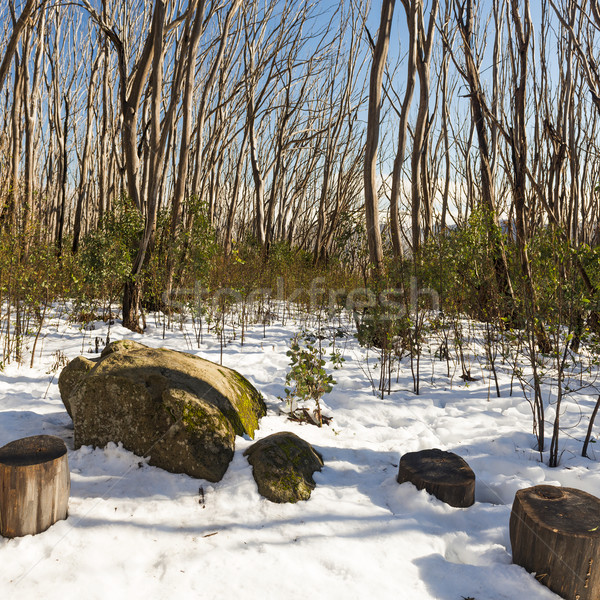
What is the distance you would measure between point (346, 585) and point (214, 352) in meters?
3.36

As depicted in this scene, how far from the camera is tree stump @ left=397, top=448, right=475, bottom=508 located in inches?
80.0

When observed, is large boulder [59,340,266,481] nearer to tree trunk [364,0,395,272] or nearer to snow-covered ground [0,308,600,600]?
snow-covered ground [0,308,600,600]

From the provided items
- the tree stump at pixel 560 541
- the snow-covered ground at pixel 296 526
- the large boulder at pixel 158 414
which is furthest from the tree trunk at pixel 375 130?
the tree stump at pixel 560 541

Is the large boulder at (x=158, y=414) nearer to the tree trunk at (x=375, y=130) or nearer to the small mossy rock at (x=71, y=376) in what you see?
the small mossy rock at (x=71, y=376)

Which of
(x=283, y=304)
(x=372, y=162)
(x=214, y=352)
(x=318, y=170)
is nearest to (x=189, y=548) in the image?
(x=214, y=352)

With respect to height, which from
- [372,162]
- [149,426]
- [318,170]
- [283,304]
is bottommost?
[149,426]

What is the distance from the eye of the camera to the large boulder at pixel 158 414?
6.98 ft

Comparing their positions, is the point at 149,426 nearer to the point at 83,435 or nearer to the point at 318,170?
the point at 83,435

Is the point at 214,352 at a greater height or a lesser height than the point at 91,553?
greater

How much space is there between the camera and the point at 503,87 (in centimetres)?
654

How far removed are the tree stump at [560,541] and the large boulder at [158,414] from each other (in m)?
1.39

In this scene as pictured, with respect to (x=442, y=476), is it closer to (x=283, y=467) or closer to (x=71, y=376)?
(x=283, y=467)

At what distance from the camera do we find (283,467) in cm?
214

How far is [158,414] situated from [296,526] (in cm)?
90
